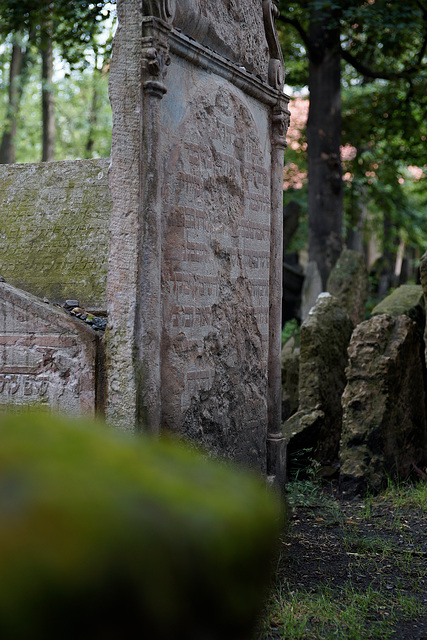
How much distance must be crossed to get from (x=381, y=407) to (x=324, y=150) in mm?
5768

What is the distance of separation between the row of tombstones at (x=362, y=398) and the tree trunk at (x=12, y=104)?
453 inches

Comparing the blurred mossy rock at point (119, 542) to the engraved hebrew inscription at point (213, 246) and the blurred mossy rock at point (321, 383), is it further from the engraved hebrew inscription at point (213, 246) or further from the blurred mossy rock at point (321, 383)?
the blurred mossy rock at point (321, 383)

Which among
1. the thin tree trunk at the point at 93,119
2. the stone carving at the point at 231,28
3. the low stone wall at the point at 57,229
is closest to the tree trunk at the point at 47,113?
the thin tree trunk at the point at 93,119

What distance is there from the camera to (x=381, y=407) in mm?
6039

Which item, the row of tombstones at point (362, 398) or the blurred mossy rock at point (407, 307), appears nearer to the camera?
the row of tombstones at point (362, 398)

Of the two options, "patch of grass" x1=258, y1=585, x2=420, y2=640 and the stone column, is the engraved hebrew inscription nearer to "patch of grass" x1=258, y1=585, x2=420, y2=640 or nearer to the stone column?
the stone column

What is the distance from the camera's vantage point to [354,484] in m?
5.88

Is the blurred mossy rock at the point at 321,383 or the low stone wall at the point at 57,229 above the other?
the low stone wall at the point at 57,229

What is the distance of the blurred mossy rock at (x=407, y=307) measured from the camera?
7.46 meters

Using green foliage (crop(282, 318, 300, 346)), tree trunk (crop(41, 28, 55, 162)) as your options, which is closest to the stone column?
green foliage (crop(282, 318, 300, 346))

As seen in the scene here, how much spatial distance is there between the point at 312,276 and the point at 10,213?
5.62m

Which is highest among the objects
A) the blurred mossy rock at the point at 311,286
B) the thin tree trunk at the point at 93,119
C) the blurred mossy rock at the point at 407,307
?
the thin tree trunk at the point at 93,119

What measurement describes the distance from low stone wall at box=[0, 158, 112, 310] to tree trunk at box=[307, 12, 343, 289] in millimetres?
5305

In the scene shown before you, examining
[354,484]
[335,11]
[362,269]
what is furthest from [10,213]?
[335,11]
